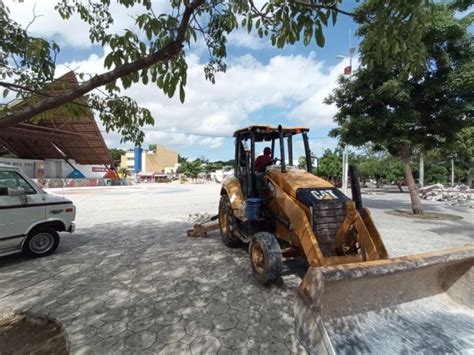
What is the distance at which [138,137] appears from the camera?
3.82m

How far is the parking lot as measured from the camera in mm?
3115

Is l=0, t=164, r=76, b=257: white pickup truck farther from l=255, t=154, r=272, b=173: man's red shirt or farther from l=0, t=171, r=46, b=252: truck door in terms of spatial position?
l=255, t=154, r=272, b=173: man's red shirt

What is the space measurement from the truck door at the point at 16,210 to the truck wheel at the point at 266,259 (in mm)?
4214

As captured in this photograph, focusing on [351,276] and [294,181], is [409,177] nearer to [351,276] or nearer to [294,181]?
[294,181]

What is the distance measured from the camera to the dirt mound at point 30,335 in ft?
9.82

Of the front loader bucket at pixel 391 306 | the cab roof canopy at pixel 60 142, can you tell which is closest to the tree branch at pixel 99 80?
the front loader bucket at pixel 391 306

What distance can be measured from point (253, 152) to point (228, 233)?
2119mm

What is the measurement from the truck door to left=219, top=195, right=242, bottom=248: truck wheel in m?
3.61

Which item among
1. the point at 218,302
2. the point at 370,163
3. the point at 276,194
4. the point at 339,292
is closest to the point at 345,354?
the point at 339,292

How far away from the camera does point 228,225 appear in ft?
21.1

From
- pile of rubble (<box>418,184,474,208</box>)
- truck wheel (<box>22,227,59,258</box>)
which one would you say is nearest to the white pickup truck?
truck wheel (<box>22,227,59,258</box>)

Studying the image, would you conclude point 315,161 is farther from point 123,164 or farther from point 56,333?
point 123,164

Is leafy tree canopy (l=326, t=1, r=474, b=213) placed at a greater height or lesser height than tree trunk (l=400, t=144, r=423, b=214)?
greater

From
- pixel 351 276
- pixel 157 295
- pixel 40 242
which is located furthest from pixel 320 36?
pixel 40 242
